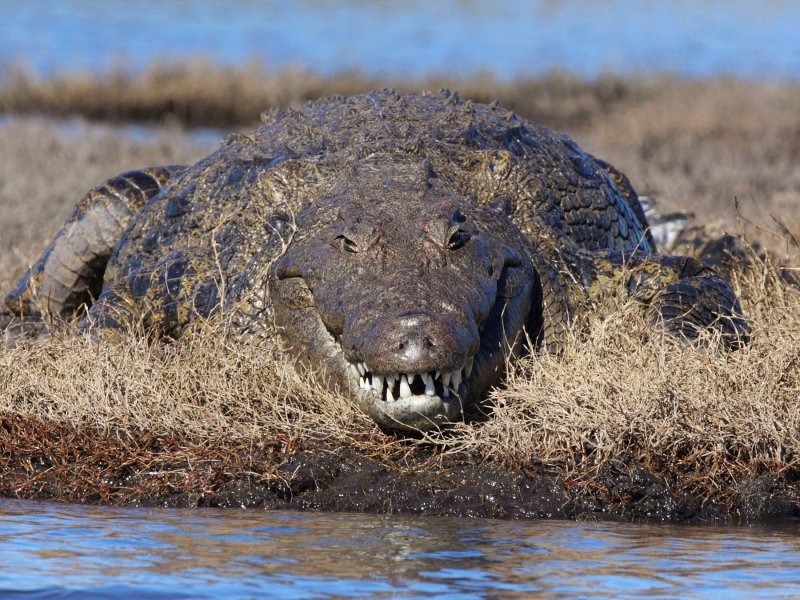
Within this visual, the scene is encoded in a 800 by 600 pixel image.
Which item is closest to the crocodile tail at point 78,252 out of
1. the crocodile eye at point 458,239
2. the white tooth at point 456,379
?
the crocodile eye at point 458,239

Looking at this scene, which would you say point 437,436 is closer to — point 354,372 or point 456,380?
point 456,380

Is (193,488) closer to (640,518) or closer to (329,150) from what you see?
(640,518)

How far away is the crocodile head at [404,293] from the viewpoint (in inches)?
196

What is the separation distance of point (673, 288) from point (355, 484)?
7.01 feet

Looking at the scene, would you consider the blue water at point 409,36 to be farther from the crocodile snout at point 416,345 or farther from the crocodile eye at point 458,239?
the crocodile snout at point 416,345

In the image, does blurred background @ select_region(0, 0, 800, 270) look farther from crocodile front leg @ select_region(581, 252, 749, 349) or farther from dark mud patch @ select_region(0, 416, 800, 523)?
dark mud patch @ select_region(0, 416, 800, 523)

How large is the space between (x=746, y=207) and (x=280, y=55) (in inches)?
621

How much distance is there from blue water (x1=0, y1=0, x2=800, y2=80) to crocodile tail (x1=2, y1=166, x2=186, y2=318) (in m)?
12.6

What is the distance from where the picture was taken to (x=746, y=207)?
433 inches

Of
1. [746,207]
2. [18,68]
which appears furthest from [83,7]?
[746,207]

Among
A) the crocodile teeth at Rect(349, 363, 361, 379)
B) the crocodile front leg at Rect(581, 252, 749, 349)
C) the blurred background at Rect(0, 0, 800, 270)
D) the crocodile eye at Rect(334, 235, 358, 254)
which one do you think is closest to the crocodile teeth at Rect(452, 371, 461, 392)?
the crocodile teeth at Rect(349, 363, 361, 379)

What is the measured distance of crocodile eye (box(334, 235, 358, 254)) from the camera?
567cm

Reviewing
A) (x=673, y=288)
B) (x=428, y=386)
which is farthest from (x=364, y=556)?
(x=673, y=288)

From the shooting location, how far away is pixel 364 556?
4.03 metres
